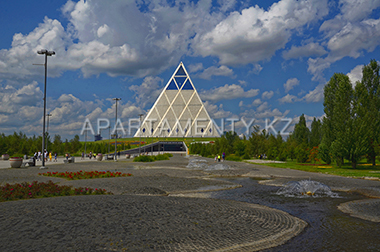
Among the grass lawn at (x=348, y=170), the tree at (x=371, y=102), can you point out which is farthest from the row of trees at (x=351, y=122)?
the grass lawn at (x=348, y=170)

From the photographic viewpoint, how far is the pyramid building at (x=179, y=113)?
142 m

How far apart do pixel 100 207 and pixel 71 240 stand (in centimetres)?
232

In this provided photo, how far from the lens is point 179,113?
144m

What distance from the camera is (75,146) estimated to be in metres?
75.2

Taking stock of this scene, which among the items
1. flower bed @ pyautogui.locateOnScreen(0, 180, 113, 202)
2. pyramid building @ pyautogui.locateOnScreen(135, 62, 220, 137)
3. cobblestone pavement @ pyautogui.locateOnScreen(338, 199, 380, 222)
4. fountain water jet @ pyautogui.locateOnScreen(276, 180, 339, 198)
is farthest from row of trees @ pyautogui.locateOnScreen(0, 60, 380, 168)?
pyramid building @ pyautogui.locateOnScreen(135, 62, 220, 137)

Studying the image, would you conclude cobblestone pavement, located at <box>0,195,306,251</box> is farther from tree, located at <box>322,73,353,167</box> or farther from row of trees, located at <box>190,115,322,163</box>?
row of trees, located at <box>190,115,322,163</box>

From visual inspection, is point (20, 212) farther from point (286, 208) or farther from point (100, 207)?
point (286, 208)

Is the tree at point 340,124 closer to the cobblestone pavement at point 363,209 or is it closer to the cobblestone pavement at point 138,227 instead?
the cobblestone pavement at point 363,209

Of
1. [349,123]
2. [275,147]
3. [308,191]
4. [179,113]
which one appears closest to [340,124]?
[349,123]

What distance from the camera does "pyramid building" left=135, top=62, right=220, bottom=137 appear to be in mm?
141875

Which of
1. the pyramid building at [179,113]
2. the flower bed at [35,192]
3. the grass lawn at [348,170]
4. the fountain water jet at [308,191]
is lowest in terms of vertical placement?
the grass lawn at [348,170]

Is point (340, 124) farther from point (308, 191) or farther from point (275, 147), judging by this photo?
point (308, 191)

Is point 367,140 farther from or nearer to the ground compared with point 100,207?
farther from the ground

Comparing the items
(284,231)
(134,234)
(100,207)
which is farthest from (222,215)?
(100,207)
